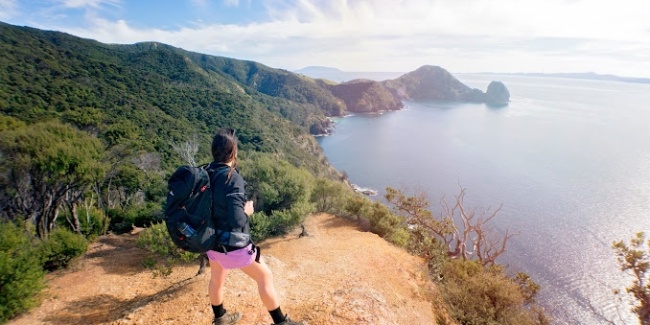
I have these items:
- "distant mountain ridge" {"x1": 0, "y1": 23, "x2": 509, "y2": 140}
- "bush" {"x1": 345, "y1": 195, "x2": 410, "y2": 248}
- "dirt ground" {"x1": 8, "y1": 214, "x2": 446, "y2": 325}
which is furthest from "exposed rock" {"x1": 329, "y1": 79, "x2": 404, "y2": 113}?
"dirt ground" {"x1": 8, "y1": 214, "x2": 446, "y2": 325}

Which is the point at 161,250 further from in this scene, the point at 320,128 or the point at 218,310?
the point at 320,128

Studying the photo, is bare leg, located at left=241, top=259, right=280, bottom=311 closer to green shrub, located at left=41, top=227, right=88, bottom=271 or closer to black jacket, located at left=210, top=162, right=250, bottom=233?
black jacket, located at left=210, top=162, right=250, bottom=233

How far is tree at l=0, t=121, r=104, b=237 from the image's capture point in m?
9.62

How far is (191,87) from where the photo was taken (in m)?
76.0

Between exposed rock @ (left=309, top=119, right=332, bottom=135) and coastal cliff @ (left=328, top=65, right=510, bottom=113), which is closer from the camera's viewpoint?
exposed rock @ (left=309, top=119, right=332, bottom=135)

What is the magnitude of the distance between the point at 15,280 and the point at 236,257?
478 cm

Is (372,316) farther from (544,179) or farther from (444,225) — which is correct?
(544,179)

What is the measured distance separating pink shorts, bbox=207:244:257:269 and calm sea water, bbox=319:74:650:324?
1942 cm

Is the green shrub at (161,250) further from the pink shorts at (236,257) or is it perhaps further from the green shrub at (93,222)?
the pink shorts at (236,257)

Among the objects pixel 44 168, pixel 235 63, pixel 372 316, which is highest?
pixel 235 63

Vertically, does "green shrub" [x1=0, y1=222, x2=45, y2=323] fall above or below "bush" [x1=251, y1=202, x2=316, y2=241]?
above

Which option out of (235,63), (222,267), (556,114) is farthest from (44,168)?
(235,63)

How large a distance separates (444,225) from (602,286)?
21.5 meters

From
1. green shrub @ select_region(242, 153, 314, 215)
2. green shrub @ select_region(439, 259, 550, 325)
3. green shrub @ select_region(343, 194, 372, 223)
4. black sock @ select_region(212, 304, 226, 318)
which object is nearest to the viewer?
black sock @ select_region(212, 304, 226, 318)
